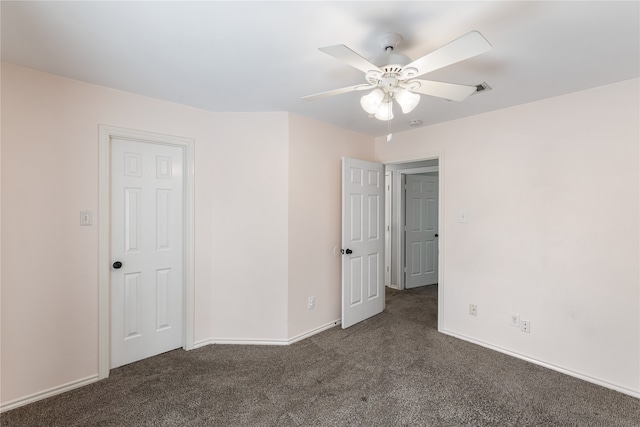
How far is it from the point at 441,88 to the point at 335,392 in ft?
7.02

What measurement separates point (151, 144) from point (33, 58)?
0.88 m

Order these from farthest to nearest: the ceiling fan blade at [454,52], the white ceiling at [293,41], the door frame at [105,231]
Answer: the door frame at [105,231]
the white ceiling at [293,41]
the ceiling fan blade at [454,52]

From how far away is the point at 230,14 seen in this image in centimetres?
141

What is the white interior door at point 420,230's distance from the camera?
493 cm

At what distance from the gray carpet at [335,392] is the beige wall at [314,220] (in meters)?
0.45

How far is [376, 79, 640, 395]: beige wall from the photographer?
214cm

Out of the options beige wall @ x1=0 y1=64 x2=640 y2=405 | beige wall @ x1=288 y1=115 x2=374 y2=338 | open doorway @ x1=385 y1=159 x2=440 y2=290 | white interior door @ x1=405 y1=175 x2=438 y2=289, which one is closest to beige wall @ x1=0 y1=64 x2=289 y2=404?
beige wall @ x1=0 y1=64 x2=640 y2=405

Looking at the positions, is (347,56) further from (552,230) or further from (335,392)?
(552,230)

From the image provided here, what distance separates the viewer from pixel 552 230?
244 cm

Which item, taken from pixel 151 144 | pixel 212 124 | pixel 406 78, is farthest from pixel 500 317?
pixel 151 144

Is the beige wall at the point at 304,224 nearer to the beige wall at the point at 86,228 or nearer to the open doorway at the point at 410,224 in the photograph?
the beige wall at the point at 86,228

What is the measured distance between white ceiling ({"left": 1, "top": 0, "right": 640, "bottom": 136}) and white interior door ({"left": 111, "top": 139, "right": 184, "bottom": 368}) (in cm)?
64

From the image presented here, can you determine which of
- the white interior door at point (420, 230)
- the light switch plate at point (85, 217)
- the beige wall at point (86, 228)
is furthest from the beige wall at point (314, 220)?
the white interior door at point (420, 230)

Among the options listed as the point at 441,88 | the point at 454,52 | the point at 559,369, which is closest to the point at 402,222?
the point at 559,369
